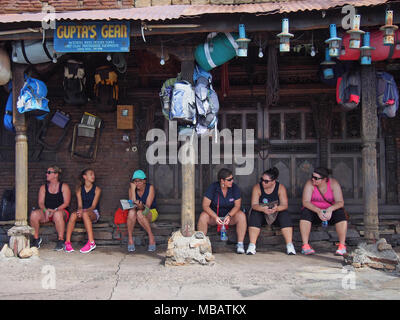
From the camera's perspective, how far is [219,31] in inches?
261

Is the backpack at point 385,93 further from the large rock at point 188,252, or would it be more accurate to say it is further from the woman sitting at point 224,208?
the large rock at point 188,252

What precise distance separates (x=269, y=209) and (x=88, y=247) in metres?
3.13

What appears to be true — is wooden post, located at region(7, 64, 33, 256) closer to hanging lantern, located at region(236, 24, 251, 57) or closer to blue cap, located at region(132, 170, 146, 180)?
blue cap, located at region(132, 170, 146, 180)

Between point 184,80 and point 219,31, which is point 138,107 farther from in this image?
point 219,31

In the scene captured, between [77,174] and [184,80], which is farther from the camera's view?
[77,174]

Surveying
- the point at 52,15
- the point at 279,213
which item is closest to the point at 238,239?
the point at 279,213

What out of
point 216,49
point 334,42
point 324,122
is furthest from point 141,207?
point 334,42

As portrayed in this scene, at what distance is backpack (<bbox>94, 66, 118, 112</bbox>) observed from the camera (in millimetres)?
8516

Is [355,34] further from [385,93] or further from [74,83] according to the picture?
[74,83]

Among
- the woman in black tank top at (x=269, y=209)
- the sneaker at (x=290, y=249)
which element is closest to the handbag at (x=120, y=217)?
the woman in black tank top at (x=269, y=209)

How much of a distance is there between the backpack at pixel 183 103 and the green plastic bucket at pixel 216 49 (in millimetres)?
485

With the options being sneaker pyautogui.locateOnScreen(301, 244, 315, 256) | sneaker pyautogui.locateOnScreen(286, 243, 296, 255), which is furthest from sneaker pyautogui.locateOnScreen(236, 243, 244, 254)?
sneaker pyautogui.locateOnScreen(301, 244, 315, 256)

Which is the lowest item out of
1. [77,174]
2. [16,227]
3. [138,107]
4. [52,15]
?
[16,227]

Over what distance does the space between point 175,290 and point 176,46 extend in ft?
11.6
